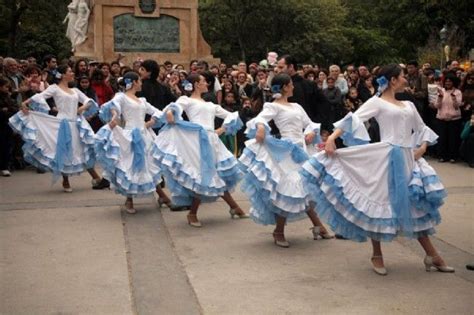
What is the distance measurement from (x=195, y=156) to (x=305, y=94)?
2093mm

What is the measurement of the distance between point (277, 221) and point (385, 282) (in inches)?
69.3

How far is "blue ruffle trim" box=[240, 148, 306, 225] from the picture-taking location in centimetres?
752

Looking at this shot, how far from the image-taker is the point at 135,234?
8477 mm

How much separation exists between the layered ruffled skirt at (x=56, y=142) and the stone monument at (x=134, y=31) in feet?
27.4

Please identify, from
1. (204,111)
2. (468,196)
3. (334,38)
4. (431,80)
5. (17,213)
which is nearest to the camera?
(204,111)

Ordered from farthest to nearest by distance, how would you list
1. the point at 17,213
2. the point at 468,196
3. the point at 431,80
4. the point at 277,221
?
the point at 431,80, the point at 468,196, the point at 17,213, the point at 277,221

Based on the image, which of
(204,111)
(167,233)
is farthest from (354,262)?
(204,111)

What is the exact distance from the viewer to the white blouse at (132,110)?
9.72 m

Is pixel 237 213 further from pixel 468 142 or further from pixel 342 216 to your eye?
pixel 468 142

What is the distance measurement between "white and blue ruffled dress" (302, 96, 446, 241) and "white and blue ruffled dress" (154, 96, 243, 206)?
2.20 meters

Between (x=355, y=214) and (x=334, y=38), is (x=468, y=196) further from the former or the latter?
(x=334, y=38)

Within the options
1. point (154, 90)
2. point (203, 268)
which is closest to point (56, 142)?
point (154, 90)

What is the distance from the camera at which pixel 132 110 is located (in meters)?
9.76

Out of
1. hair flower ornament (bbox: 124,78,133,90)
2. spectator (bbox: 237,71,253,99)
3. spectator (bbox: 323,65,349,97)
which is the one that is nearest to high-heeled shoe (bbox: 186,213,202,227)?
hair flower ornament (bbox: 124,78,133,90)
